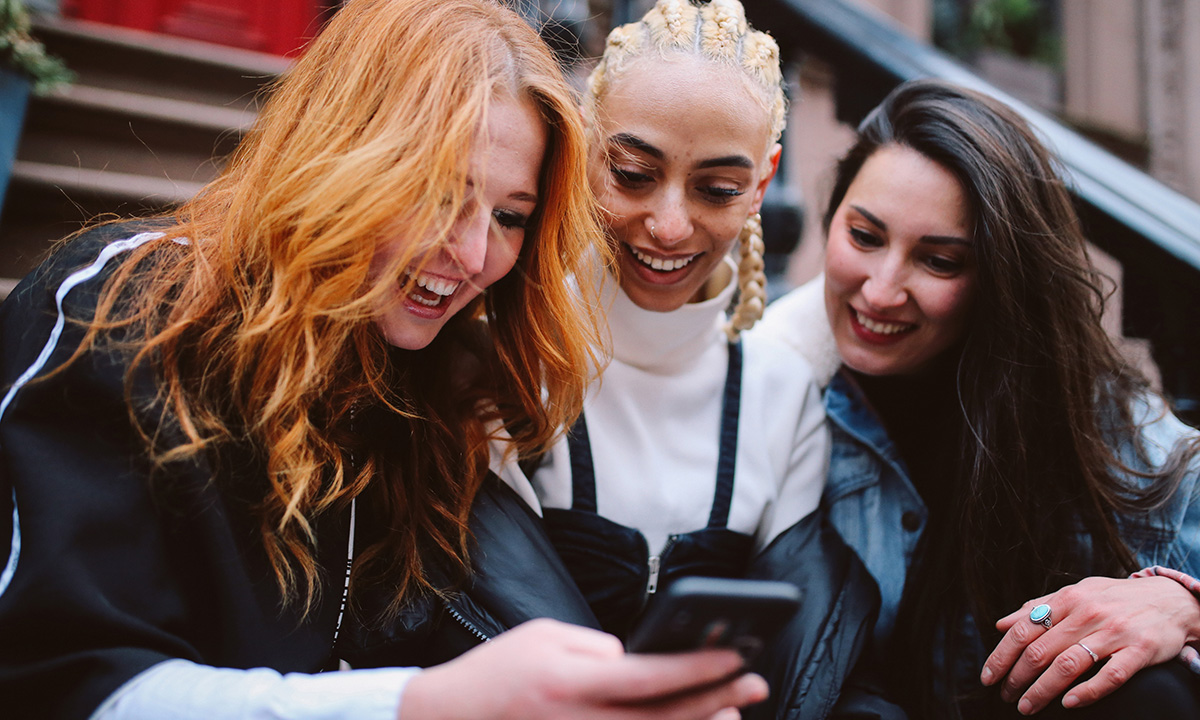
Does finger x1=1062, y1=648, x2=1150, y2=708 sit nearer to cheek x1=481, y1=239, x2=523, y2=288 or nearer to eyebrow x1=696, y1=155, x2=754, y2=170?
eyebrow x1=696, y1=155, x2=754, y2=170

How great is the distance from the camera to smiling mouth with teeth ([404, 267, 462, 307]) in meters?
1.39

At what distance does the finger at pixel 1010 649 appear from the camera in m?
1.60

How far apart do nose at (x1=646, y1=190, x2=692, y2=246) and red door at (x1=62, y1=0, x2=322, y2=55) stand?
7.91ft

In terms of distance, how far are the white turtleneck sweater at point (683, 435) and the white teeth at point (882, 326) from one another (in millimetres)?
227

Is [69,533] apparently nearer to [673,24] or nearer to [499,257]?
[499,257]

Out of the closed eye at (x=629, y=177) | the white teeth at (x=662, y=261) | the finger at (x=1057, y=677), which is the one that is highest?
the closed eye at (x=629, y=177)

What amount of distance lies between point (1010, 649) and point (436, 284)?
4.36 ft

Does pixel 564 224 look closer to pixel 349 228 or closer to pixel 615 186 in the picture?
pixel 615 186

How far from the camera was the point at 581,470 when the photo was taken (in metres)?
1.80

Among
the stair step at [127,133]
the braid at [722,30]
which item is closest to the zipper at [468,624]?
the braid at [722,30]

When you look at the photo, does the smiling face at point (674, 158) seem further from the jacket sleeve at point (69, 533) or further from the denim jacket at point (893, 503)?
the jacket sleeve at point (69, 533)

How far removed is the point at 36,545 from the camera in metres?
1.06

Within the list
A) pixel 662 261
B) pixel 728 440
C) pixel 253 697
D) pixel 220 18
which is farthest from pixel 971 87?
pixel 220 18

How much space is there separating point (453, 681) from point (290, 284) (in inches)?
25.4
